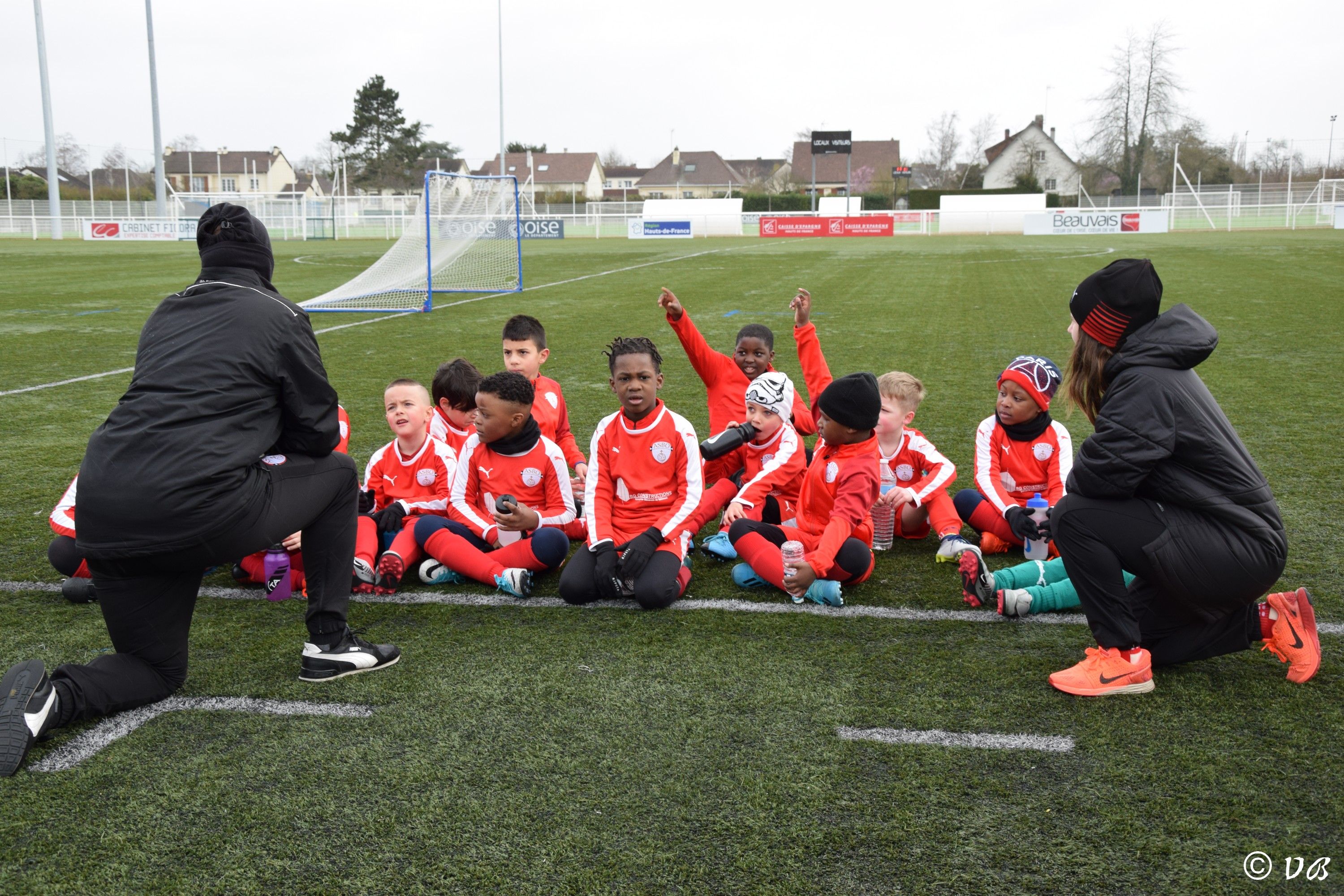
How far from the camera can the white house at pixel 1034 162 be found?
81.1 m

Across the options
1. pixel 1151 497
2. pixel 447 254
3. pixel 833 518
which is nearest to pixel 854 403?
pixel 833 518

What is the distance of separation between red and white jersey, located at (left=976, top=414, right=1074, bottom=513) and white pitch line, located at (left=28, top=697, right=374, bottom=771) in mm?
3213

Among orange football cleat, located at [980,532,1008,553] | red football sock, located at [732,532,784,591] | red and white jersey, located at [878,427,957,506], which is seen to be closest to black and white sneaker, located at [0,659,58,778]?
red football sock, located at [732,532,784,591]

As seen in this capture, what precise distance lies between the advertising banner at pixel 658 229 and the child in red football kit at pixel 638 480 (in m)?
42.4

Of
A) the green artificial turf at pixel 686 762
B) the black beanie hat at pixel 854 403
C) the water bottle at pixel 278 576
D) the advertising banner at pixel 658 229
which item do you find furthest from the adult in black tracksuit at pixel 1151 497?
the advertising banner at pixel 658 229

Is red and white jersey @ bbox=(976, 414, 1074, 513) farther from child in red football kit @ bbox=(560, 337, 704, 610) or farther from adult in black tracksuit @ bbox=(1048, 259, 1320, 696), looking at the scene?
adult in black tracksuit @ bbox=(1048, 259, 1320, 696)

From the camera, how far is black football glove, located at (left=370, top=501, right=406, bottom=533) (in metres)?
4.92

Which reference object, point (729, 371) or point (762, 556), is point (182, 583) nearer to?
point (762, 556)

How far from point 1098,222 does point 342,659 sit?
44.9m

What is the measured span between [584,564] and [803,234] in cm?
4421

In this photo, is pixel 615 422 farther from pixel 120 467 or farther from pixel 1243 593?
pixel 1243 593

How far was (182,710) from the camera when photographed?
11.1 ft

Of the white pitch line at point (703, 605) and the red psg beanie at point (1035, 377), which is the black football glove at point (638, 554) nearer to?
the white pitch line at point (703, 605)

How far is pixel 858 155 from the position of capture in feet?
332
